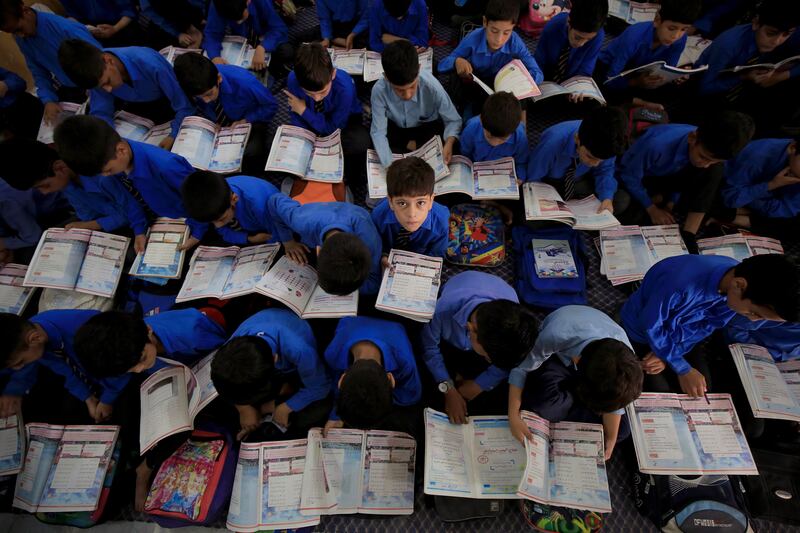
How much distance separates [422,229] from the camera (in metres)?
2.45

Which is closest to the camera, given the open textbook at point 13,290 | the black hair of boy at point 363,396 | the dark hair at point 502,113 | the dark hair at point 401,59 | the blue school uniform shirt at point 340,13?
the black hair of boy at point 363,396

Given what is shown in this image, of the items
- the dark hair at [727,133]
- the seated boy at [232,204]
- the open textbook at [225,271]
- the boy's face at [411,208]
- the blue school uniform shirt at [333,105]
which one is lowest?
the open textbook at [225,271]

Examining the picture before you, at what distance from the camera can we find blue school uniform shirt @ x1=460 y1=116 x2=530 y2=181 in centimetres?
278

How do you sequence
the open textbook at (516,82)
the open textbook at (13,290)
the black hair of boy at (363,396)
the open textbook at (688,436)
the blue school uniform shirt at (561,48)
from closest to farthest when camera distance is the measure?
the black hair of boy at (363,396)
the open textbook at (688,436)
the open textbook at (13,290)
the open textbook at (516,82)
the blue school uniform shirt at (561,48)

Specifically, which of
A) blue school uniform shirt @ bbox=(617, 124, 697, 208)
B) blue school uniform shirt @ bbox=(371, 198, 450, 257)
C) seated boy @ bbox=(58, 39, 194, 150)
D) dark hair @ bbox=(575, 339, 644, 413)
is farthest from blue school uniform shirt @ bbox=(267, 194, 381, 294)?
blue school uniform shirt @ bbox=(617, 124, 697, 208)

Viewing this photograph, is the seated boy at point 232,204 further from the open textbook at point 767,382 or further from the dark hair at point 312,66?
the open textbook at point 767,382

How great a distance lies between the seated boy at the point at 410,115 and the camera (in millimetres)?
2941

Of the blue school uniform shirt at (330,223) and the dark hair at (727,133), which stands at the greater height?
the dark hair at (727,133)

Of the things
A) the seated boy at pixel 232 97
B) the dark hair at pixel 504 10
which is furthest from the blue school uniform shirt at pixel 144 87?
the dark hair at pixel 504 10

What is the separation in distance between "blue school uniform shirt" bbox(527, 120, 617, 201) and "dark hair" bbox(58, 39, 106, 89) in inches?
Answer: 122

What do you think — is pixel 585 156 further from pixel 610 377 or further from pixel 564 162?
pixel 610 377

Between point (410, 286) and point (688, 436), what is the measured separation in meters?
1.69

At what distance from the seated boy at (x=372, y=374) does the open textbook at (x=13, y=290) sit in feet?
7.37

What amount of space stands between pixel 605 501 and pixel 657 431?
0.49 metres
